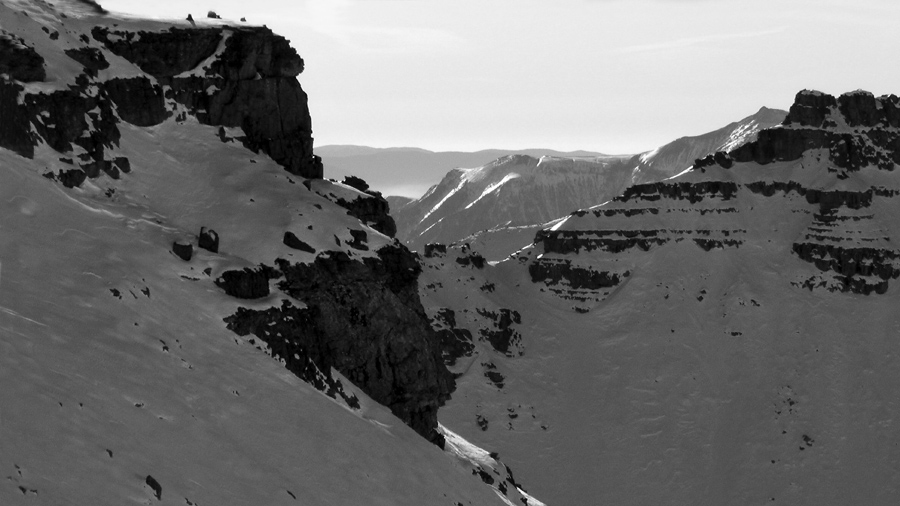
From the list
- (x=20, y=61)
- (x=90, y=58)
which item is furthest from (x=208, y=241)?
(x=90, y=58)

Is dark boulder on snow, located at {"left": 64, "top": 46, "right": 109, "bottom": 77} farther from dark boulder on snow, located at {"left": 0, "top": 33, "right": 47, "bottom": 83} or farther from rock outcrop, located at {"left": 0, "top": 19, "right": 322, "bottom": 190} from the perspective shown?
dark boulder on snow, located at {"left": 0, "top": 33, "right": 47, "bottom": 83}

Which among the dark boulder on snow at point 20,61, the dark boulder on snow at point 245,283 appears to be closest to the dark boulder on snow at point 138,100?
the dark boulder on snow at point 20,61

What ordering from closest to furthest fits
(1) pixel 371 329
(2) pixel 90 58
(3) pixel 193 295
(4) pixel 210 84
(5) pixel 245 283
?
(3) pixel 193 295 → (5) pixel 245 283 → (1) pixel 371 329 → (2) pixel 90 58 → (4) pixel 210 84

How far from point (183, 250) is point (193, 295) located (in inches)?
180

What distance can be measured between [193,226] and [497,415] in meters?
85.6

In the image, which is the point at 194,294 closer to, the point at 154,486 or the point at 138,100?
the point at 138,100

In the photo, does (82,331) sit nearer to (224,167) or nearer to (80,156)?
(80,156)

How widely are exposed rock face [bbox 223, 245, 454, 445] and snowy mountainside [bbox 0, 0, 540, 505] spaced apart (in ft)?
0.50

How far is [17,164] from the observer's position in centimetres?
10225

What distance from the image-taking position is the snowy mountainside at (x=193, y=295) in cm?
8138

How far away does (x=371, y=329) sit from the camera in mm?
112438

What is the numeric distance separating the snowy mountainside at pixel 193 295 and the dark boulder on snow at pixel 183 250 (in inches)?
5.9

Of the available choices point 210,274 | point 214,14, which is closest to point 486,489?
point 210,274

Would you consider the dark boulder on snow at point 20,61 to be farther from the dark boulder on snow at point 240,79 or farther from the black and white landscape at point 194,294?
the dark boulder on snow at point 240,79
